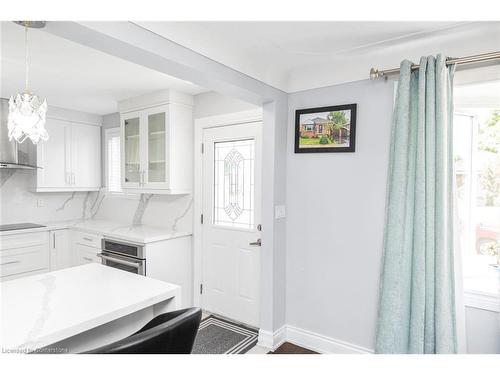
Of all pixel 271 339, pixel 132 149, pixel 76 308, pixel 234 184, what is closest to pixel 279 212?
pixel 234 184

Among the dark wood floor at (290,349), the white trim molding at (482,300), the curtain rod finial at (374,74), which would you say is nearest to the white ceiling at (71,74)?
the curtain rod finial at (374,74)

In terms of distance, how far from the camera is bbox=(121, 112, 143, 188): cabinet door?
3.30 m

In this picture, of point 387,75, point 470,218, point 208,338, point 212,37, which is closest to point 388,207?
point 470,218

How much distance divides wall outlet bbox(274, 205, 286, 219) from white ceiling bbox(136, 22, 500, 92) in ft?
3.17

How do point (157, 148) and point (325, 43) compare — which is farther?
point (157, 148)

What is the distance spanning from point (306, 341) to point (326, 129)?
5.47 ft

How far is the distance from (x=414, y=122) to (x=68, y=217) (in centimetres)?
427

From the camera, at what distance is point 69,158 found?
3914mm

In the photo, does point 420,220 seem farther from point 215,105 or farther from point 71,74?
point 71,74

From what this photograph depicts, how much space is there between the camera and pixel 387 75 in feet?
6.82

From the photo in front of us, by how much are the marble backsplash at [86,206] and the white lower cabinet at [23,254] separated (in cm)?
53

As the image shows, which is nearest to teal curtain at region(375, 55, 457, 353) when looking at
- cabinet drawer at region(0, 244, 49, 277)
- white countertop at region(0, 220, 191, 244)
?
white countertop at region(0, 220, 191, 244)

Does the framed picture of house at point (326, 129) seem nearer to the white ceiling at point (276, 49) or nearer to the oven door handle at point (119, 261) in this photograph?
the white ceiling at point (276, 49)

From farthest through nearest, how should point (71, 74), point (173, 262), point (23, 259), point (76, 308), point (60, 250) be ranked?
1. point (60, 250)
2. point (23, 259)
3. point (173, 262)
4. point (71, 74)
5. point (76, 308)
